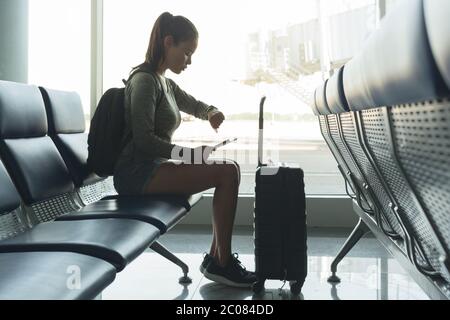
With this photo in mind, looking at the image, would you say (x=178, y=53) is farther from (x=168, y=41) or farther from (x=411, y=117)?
(x=411, y=117)

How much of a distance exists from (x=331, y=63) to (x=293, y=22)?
0.41 m

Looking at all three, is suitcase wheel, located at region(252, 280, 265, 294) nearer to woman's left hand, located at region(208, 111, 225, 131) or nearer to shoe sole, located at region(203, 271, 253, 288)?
shoe sole, located at region(203, 271, 253, 288)

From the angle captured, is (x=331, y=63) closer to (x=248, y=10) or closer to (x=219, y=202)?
(x=248, y=10)

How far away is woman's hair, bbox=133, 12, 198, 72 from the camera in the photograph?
2107 mm

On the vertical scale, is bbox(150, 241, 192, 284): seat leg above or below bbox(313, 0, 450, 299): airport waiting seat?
below

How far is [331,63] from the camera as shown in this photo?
3596 mm

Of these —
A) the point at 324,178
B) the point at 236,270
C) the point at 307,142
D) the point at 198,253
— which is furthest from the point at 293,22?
the point at 236,270

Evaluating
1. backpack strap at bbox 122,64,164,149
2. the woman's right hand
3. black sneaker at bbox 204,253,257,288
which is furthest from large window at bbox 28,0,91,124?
black sneaker at bbox 204,253,257,288

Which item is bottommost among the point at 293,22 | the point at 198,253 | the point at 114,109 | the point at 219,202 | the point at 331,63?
the point at 198,253

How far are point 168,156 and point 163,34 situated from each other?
0.54m

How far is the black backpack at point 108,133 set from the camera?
2039 mm

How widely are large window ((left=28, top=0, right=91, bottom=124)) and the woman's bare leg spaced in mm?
1712

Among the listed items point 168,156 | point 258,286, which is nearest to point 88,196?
point 168,156

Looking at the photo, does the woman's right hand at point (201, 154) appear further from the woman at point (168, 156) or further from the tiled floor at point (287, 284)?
the tiled floor at point (287, 284)
